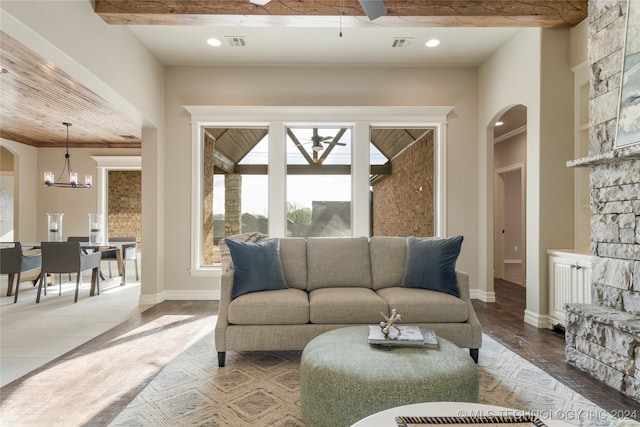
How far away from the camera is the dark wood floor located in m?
2.04

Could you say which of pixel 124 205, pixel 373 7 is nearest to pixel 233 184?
pixel 373 7

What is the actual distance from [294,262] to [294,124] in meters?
2.36

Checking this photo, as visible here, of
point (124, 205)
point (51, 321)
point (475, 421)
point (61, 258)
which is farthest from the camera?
point (124, 205)

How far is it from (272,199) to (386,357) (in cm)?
335

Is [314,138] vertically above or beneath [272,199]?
above

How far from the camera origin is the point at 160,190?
4520mm

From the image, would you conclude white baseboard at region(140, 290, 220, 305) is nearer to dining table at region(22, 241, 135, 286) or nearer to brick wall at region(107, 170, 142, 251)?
dining table at region(22, 241, 135, 286)

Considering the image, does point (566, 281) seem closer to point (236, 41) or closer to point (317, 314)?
point (317, 314)

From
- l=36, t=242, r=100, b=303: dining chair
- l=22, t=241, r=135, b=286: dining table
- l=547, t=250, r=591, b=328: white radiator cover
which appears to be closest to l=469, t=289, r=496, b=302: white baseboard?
l=547, t=250, r=591, b=328: white radiator cover

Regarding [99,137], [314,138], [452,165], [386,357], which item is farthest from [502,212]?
[99,137]

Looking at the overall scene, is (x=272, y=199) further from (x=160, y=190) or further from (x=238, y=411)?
(x=238, y=411)

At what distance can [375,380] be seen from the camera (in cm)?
152

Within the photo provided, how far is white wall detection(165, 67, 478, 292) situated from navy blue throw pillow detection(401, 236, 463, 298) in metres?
1.97

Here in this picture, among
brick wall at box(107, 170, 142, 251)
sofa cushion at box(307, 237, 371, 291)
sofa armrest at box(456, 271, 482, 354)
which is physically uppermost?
brick wall at box(107, 170, 142, 251)
